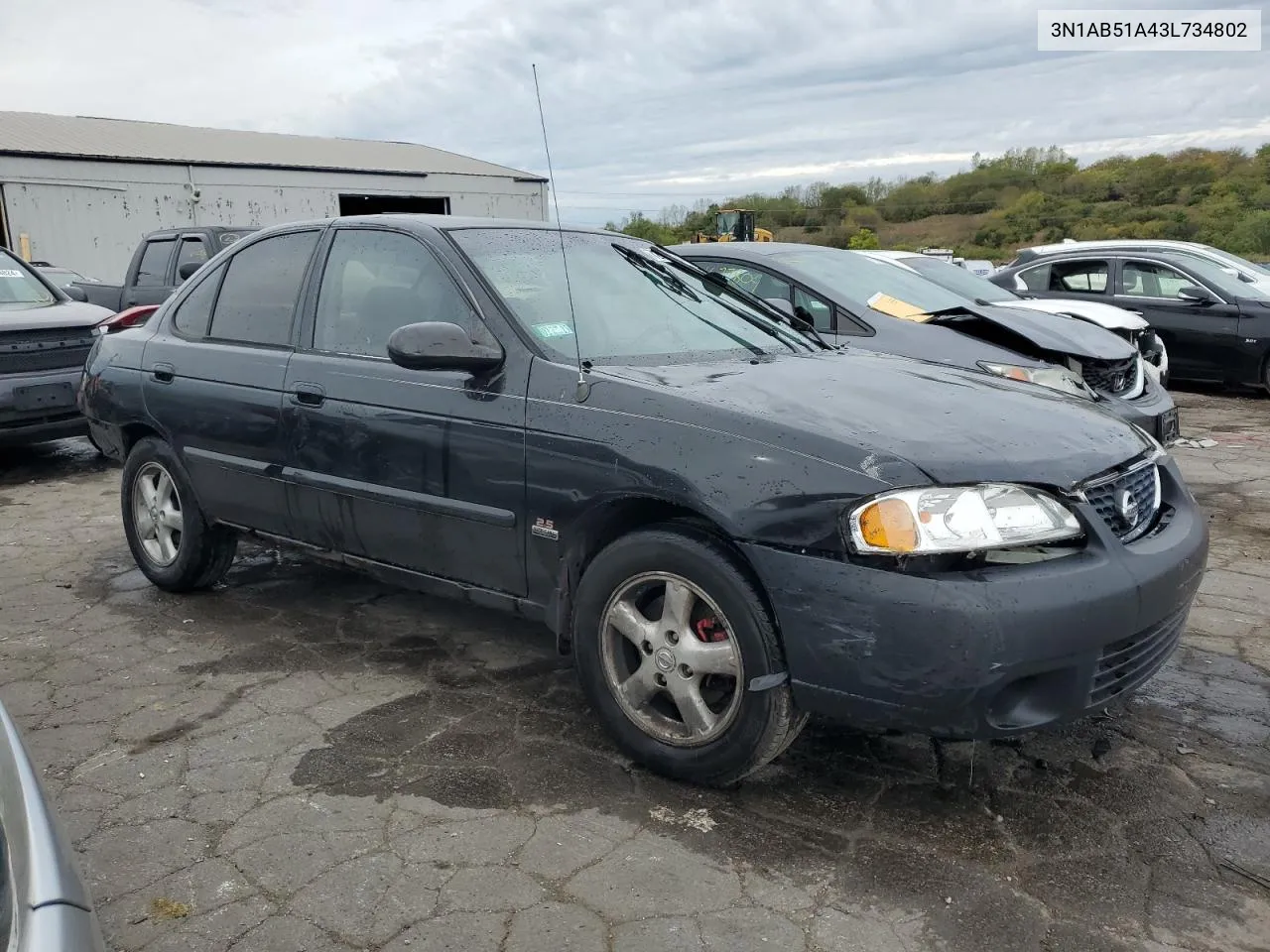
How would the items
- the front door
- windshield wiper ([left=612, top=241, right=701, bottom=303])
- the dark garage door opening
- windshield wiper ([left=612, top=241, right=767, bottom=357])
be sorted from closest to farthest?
the front door → windshield wiper ([left=612, top=241, right=767, bottom=357]) → windshield wiper ([left=612, top=241, right=701, bottom=303]) → the dark garage door opening

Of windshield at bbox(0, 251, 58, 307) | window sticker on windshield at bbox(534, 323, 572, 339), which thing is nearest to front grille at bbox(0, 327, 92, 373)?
windshield at bbox(0, 251, 58, 307)

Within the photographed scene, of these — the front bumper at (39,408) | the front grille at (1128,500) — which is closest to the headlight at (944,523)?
the front grille at (1128,500)

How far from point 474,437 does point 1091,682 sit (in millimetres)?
1920

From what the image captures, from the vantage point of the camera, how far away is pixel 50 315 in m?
7.54

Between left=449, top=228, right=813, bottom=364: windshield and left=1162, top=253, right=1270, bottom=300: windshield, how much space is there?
8143 mm

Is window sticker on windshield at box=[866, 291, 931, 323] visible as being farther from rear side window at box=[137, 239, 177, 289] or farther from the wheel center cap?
rear side window at box=[137, 239, 177, 289]

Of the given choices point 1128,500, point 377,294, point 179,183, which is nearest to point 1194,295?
point 1128,500

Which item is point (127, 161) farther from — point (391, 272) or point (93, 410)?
point (391, 272)

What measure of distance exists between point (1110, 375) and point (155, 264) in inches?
380

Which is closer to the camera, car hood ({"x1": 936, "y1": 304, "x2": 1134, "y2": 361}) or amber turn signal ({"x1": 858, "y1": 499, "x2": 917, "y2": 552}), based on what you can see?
amber turn signal ({"x1": 858, "y1": 499, "x2": 917, "y2": 552})

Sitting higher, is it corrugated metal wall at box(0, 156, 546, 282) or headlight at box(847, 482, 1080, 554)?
corrugated metal wall at box(0, 156, 546, 282)

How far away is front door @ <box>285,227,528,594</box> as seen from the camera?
3.34 m

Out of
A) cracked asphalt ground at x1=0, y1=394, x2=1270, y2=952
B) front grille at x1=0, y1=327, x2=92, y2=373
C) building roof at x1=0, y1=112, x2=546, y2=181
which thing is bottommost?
cracked asphalt ground at x1=0, y1=394, x2=1270, y2=952

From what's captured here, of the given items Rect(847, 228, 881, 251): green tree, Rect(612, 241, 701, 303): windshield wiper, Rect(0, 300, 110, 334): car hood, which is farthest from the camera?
Rect(847, 228, 881, 251): green tree
